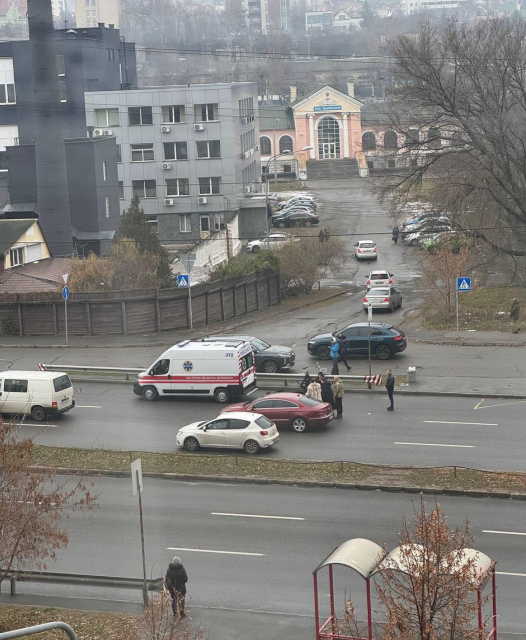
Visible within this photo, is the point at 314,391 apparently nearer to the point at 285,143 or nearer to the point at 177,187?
the point at 177,187

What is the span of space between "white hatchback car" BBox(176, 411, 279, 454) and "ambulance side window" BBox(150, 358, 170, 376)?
5.65 meters

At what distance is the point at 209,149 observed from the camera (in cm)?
7506

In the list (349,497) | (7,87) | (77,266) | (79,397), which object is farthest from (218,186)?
(349,497)

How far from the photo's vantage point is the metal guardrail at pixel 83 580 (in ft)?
59.1

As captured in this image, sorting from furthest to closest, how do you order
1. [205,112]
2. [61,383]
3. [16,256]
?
1. [205,112]
2. [16,256]
3. [61,383]

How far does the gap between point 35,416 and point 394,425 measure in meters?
10.6

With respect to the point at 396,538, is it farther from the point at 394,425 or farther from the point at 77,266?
the point at 77,266

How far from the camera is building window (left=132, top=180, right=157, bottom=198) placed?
75.4 metres

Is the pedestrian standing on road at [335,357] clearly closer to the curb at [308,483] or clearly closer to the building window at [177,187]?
the curb at [308,483]

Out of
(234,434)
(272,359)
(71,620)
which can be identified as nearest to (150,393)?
(272,359)

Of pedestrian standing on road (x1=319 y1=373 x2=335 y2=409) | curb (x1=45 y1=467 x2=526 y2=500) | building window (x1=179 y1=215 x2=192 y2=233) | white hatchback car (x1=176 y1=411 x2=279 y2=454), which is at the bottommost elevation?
curb (x1=45 y1=467 x2=526 y2=500)

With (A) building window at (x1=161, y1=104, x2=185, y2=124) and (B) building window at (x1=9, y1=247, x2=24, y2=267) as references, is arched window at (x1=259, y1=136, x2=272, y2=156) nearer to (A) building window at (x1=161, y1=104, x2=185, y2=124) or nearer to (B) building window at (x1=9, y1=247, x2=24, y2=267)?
(A) building window at (x1=161, y1=104, x2=185, y2=124)

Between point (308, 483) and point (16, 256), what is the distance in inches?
1242

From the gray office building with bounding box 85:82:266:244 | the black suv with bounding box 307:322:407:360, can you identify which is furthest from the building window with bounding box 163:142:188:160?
the black suv with bounding box 307:322:407:360
